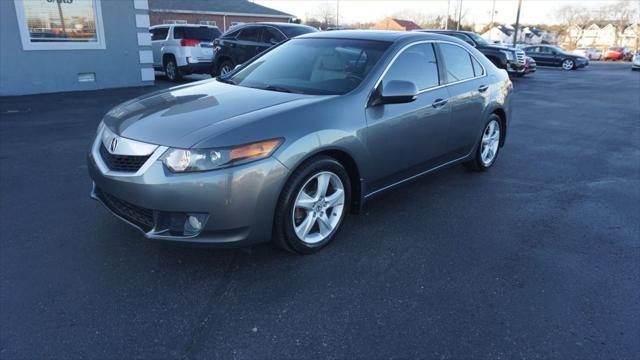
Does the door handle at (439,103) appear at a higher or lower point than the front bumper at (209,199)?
higher

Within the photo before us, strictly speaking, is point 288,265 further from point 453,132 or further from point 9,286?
point 453,132

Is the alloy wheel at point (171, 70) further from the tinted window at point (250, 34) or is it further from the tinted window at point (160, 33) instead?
the tinted window at point (250, 34)

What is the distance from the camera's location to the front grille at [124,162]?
292 centimetres

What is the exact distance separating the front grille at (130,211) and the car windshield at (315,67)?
148 centimetres

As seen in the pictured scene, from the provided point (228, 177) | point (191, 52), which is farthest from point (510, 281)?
point (191, 52)

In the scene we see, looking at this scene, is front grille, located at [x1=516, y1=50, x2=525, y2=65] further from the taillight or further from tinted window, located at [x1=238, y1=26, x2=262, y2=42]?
the taillight

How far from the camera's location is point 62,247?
3396 millimetres

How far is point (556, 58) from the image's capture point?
102ft

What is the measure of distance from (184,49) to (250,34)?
7.40 ft

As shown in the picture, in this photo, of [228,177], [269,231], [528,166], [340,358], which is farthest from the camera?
[528,166]

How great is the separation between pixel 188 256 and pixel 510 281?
2.28 meters

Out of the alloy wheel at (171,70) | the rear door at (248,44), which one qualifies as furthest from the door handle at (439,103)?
the alloy wheel at (171,70)

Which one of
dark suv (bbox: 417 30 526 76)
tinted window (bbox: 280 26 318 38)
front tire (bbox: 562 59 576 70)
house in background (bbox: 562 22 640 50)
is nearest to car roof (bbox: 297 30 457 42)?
tinted window (bbox: 280 26 318 38)

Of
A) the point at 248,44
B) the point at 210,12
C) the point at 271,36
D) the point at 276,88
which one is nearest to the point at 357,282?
the point at 276,88
